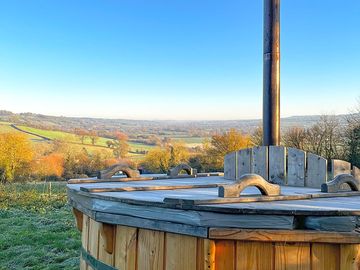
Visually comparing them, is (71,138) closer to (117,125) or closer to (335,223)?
(117,125)

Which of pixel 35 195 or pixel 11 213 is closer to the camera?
pixel 11 213

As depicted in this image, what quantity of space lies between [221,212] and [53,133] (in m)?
31.3

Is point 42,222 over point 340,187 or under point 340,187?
under

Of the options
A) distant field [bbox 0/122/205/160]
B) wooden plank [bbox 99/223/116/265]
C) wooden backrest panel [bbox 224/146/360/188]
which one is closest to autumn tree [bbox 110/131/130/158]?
distant field [bbox 0/122/205/160]

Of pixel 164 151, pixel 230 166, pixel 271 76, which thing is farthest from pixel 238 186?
pixel 164 151

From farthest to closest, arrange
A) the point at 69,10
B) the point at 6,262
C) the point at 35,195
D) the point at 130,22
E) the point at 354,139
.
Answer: the point at 69,10
the point at 130,22
the point at 35,195
the point at 354,139
the point at 6,262

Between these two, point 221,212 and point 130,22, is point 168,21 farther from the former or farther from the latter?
point 221,212

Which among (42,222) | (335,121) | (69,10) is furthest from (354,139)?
(69,10)

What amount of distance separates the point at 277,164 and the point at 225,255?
69.7 inches

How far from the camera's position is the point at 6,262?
7.43 metres

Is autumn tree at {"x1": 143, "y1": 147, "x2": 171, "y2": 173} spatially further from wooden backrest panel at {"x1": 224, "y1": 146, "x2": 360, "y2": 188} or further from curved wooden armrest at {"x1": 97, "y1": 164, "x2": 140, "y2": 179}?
wooden backrest panel at {"x1": 224, "y1": 146, "x2": 360, "y2": 188}

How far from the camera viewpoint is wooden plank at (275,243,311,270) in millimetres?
2012

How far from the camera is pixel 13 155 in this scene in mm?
23672

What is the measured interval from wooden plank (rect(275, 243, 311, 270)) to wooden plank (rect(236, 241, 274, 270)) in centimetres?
4
